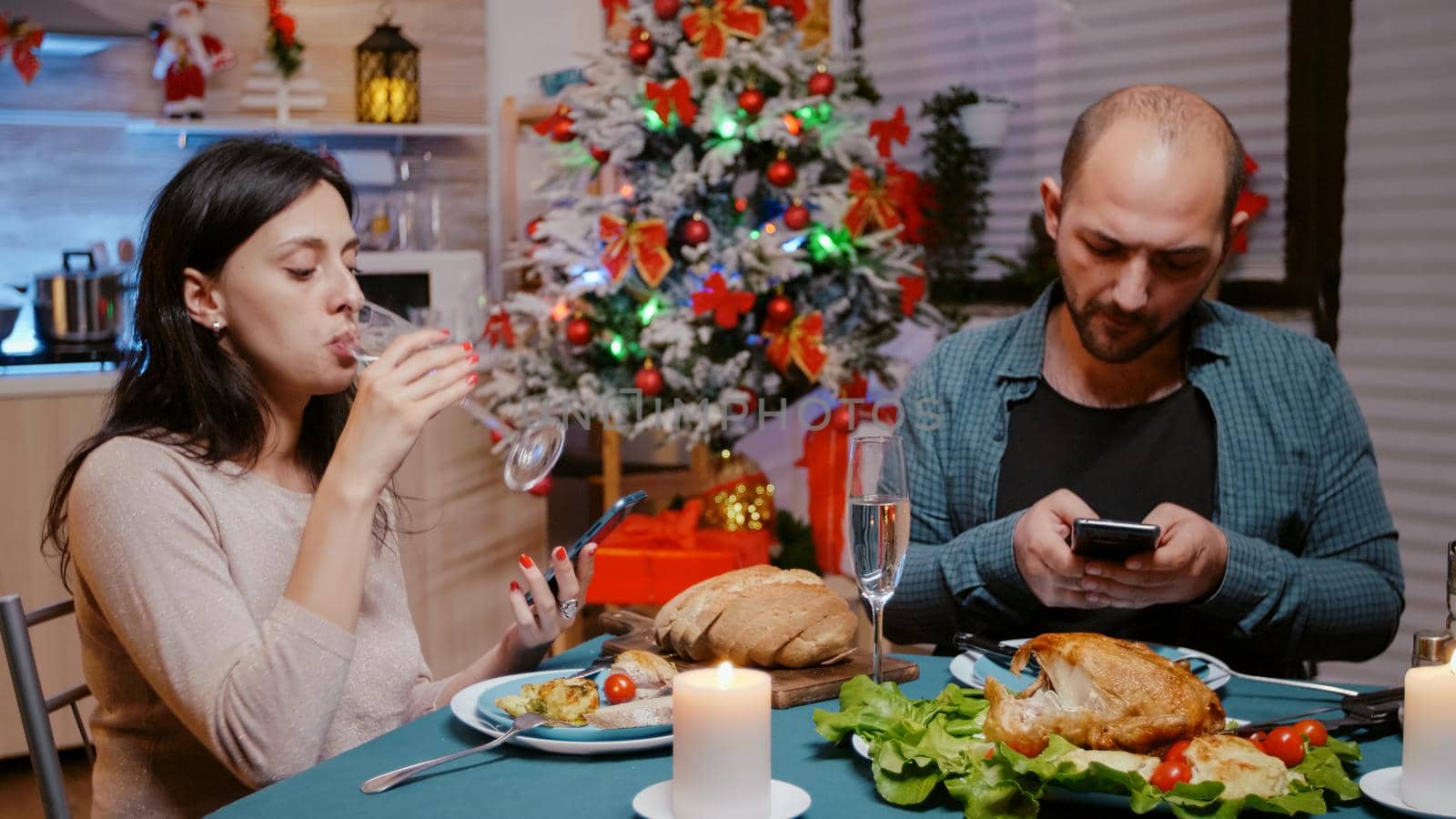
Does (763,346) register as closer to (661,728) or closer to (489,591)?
(489,591)

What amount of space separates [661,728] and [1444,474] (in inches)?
104

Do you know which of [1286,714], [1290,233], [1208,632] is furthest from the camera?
[1290,233]

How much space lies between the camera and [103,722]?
1.55 m

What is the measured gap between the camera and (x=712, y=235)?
3.67 meters

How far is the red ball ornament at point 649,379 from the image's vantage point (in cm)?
360

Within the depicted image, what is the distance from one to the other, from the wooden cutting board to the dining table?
0.02m

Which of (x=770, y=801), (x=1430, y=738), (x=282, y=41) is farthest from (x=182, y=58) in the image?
(x=1430, y=738)

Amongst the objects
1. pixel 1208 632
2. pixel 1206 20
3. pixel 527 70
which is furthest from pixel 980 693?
pixel 527 70

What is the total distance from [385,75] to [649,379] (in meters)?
1.86

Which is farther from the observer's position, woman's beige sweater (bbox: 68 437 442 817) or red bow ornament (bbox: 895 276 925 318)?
red bow ornament (bbox: 895 276 925 318)

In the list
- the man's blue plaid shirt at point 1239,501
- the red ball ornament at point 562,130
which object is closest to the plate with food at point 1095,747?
the man's blue plaid shirt at point 1239,501

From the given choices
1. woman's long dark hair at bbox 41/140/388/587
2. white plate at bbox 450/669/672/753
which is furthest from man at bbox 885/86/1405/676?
woman's long dark hair at bbox 41/140/388/587

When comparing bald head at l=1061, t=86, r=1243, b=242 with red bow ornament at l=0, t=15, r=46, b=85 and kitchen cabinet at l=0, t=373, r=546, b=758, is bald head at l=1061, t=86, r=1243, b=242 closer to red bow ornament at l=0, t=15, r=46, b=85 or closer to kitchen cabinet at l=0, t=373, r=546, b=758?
kitchen cabinet at l=0, t=373, r=546, b=758

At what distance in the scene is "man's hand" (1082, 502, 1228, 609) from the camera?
1.62 metres
